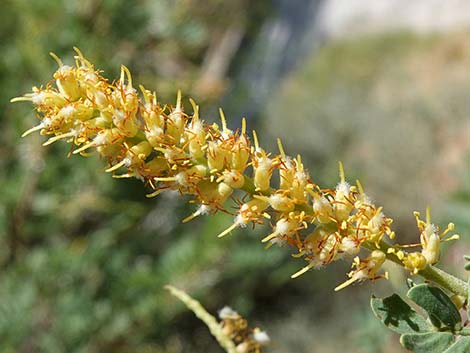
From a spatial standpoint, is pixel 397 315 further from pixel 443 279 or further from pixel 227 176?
pixel 227 176

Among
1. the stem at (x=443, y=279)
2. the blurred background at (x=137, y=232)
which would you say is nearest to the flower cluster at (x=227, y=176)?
the stem at (x=443, y=279)

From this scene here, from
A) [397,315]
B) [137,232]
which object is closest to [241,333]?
[397,315]

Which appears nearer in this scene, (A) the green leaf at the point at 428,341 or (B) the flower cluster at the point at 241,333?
(A) the green leaf at the point at 428,341

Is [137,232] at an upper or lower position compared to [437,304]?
lower

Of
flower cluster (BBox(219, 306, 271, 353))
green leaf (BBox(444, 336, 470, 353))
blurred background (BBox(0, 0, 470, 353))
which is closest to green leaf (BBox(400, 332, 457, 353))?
green leaf (BBox(444, 336, 470, 353))

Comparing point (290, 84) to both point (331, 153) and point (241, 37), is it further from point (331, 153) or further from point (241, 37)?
point (241, 37)

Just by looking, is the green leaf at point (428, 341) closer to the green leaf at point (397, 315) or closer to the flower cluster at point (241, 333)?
the green leaf at point (397, 315)

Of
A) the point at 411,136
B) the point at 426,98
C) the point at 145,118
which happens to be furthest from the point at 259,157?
the point at 426,98
